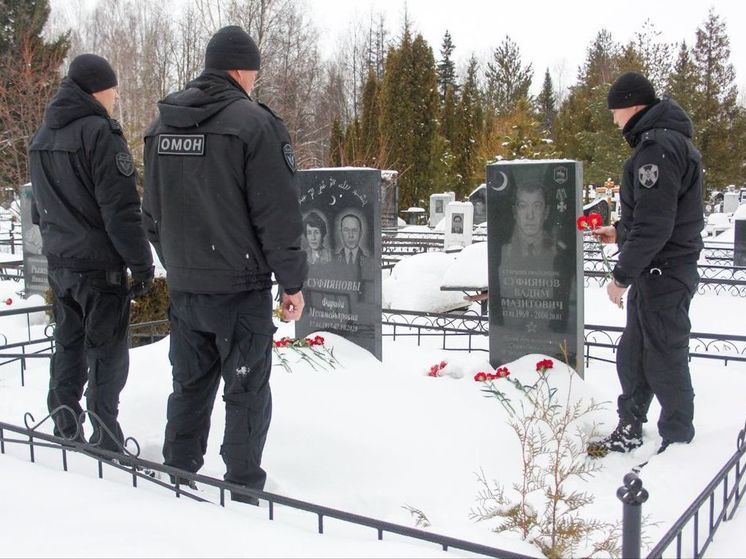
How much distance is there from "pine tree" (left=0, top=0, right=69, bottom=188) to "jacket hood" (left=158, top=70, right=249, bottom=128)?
49.7 ft

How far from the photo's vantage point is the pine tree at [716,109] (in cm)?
3191

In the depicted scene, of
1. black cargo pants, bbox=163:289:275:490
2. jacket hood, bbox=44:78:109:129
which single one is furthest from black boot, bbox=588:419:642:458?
jacket hood, bbox=44:78:109:129

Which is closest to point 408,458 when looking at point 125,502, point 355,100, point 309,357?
point 309,357

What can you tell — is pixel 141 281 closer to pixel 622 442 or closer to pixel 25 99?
pixel 622 442

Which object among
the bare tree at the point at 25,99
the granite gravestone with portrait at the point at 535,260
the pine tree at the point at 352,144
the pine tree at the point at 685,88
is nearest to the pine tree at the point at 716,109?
the pine tree at the point at 685,88

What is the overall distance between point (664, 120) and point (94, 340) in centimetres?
329

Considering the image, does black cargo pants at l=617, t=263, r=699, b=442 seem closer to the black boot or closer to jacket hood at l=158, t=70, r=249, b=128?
the black boot

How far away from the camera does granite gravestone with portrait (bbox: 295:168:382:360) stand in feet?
19.4

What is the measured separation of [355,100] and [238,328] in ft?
159

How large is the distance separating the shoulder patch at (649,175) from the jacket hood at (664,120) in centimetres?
27

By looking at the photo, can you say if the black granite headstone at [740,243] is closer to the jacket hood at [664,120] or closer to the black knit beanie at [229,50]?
the jacket hood at [664,120]

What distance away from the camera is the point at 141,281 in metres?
3.88

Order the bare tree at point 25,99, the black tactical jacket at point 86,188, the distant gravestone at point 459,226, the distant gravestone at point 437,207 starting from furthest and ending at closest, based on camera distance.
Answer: the distant gravestone at point 437,207
the distant gravestone at point 459,226
the bare tree at point 25,99
the black tactical jacket at point 86,188

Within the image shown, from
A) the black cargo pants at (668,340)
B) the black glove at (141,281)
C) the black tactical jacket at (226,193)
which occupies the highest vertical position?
the black tactical jacket at (226,193)
